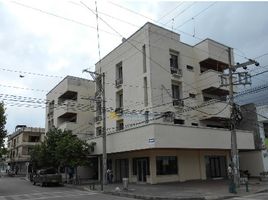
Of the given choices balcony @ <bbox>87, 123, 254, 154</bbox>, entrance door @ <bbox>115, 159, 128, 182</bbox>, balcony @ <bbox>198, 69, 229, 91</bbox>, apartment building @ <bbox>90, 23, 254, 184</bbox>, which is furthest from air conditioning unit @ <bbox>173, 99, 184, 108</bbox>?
entrance door @ <bbox>115, 159, 128, 182</bbox>

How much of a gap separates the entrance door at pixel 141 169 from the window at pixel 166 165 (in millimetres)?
1265

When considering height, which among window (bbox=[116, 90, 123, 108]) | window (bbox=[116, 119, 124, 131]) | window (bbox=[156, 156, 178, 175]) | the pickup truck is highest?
window (bbox=[116, 90, 123, 108])

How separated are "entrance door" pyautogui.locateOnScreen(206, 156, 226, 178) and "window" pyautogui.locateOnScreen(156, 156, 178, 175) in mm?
5026

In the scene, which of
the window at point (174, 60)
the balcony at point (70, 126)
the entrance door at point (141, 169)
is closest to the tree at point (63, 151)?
the balcony at point (70, 126)

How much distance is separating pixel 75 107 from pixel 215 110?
18931mm

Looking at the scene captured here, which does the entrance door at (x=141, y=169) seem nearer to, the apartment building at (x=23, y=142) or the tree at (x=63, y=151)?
the tree at (x=63, y=151)

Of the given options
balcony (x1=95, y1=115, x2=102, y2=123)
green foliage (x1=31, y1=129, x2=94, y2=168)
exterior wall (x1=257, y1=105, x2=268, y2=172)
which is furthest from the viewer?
balcony (x1=95, y1=115, x2=102, y2=123)

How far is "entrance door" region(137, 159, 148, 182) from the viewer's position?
106ft

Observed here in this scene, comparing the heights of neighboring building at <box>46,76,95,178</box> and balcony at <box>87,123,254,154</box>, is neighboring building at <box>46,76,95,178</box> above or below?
above

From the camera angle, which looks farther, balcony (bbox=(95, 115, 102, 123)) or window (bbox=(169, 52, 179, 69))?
balcony (bbox=(95, 115, 102, 123))

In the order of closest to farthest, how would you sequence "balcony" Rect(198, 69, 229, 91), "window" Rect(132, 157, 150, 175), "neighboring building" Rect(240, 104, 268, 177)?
1. "window" Rect(132, 157, 150, 175)
2. "balcony" Rect(198, 69, 229, 91)
3. "neighboring building" Rect(240, 104, 268, 177)

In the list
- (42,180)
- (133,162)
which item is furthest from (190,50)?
(42,180)

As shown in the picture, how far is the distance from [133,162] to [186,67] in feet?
37.6

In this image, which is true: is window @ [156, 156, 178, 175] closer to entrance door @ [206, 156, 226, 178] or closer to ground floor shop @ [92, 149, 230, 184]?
ground floor shop @ [92, 149, 230, 184]
